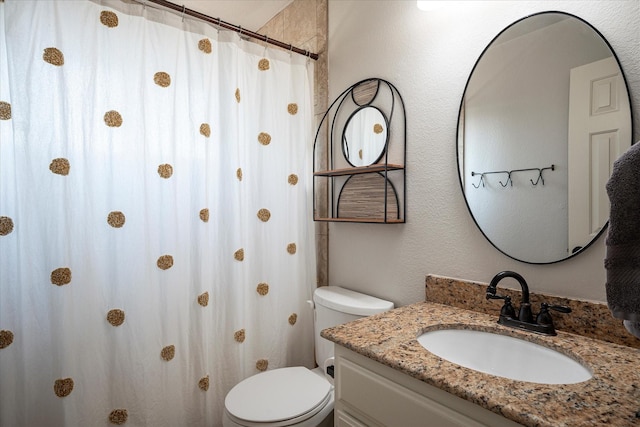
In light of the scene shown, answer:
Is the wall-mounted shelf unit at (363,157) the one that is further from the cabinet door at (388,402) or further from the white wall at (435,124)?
the cabinet door at (388,402)

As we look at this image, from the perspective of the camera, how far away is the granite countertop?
2.04 ft

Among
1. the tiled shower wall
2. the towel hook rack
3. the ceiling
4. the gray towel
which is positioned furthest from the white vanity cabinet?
the ceiling

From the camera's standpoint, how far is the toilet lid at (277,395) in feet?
4.01

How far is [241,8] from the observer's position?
2195 mm

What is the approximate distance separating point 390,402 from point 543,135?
957mm

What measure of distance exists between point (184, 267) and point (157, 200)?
0.33 meters

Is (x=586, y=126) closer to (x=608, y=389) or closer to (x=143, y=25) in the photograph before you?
(x=608, y=389)

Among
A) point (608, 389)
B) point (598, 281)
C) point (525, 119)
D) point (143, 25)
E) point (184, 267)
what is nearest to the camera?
point (608, 389)

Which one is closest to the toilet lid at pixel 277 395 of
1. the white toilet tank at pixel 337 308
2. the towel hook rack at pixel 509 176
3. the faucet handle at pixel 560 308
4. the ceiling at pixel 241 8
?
the white toilet tank at pixel 337 308

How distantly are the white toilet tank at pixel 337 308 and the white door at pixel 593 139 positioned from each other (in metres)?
0.77

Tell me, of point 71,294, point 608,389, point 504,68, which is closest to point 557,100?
point 504,68

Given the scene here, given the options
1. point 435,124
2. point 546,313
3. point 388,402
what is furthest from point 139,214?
point 546,313

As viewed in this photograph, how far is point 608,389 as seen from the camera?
700mm

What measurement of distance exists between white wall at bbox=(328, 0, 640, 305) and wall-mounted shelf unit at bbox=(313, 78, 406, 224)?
0.06 m
